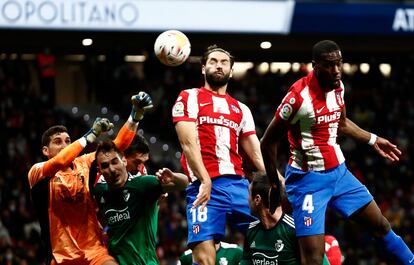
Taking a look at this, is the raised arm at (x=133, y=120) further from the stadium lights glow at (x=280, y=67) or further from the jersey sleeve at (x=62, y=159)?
the stadium lights glow at (x=280, y=67)

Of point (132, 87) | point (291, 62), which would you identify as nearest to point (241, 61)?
point (291, 62)

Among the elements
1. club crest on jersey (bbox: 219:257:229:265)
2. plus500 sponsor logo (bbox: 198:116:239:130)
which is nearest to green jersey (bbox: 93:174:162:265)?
club crest on jersey (bbox: 219:257:229:265)

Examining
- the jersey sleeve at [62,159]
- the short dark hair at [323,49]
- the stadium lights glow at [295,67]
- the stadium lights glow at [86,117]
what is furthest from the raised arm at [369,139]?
the stadium lights glow at [295,67]

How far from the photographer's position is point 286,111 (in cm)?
867

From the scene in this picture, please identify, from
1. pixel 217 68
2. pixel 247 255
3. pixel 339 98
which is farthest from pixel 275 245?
pixel 217 68

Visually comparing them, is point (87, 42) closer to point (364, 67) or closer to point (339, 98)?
point (364, 67)

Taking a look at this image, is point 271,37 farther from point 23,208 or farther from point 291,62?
point 23,208

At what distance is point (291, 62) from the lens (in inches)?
1048

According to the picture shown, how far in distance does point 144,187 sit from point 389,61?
1920 cm

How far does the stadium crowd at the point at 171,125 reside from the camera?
2006 centimetres

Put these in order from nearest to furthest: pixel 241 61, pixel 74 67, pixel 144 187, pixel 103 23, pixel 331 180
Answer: pixel 331 180
pixel 144 187
pixel 103 23
pixel 241 61
pixel 74 67

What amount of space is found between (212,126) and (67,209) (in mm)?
1775

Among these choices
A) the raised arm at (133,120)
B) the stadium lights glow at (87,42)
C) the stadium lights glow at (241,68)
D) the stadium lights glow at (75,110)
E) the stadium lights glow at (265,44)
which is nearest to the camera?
the raised arm at (133,120)

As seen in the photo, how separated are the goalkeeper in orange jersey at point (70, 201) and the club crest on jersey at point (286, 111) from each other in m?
1.58
